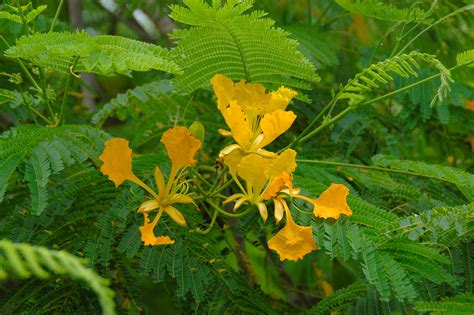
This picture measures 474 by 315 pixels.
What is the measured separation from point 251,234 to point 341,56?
38.1 inches

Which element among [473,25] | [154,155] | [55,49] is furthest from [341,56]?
[55,49]

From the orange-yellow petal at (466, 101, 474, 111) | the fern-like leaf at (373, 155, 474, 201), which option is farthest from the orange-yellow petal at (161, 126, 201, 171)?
the orange-yellow petal at (466, 101, 474, 111)

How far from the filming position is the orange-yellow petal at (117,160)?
1.72m

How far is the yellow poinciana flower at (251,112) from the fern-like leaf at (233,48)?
9 centimetres

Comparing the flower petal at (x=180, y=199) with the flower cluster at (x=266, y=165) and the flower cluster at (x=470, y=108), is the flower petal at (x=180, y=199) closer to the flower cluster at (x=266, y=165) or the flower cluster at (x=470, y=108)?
the flower cluster at (x=266, y=165)

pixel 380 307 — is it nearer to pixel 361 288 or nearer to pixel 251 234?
pixel 361 288

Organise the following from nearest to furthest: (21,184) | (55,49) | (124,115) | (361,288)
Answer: (55,49)
(361,288)
(21,184)
(124,115)

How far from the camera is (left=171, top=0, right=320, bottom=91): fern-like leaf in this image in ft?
5.65

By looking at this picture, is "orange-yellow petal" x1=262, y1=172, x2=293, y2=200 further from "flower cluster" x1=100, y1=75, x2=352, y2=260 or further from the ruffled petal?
the ruffled petal

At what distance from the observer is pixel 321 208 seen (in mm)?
1717

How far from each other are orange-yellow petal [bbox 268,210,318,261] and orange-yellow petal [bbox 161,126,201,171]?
0.25m

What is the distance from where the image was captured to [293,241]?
1692mm

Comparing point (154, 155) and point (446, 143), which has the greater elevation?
point (154, 155)

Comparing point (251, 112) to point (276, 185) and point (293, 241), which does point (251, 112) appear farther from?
point (293, 241)
